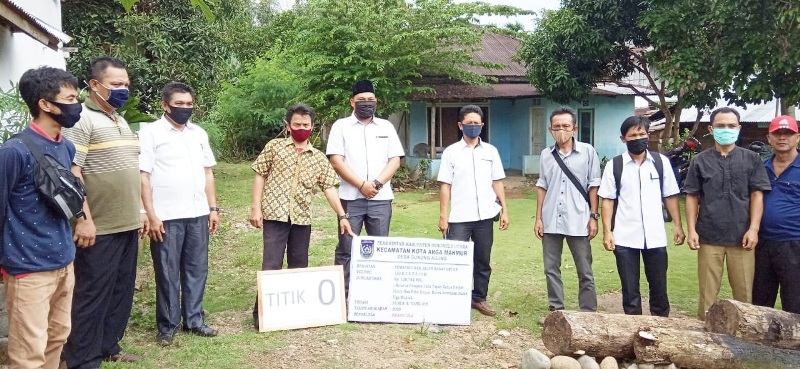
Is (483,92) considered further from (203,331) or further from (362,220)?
(203,331)

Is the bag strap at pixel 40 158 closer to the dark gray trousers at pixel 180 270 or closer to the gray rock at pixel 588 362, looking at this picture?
the dark gray trousers at pixel 180 270

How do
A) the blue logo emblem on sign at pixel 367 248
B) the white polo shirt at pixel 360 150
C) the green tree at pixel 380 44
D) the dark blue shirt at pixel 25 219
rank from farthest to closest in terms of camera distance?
1. the green tree at pixel 380 44
2. the white polo shirt at pixel 360 150
3. the blue logo emblem on sign at pixel 367 248
4. the dark blue shirt at pixel 25 219

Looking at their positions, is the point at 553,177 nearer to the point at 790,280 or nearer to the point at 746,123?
the point at 790,280

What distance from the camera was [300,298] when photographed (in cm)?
509

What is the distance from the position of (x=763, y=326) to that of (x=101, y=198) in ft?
14.0

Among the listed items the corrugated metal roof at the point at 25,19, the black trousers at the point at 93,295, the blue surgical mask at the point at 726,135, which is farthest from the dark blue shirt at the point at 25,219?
the blue surgical mask at the point at 726,135

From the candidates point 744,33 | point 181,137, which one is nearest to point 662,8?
point 744,33

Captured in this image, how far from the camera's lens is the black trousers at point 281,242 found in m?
5.09

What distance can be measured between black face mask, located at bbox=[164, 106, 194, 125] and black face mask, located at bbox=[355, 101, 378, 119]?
141 centimetres

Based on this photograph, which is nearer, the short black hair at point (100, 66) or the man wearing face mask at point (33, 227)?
the man wearing face mask at point (33, 227)

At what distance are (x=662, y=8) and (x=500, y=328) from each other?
29.7ft

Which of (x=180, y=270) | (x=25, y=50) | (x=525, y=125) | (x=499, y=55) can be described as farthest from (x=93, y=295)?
(x=499, y=55)

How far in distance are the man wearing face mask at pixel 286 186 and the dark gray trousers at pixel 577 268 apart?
1918mm

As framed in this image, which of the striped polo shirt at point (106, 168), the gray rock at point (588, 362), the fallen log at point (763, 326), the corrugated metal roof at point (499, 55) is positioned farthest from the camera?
the corrugated metal roof at point (499, 55)
